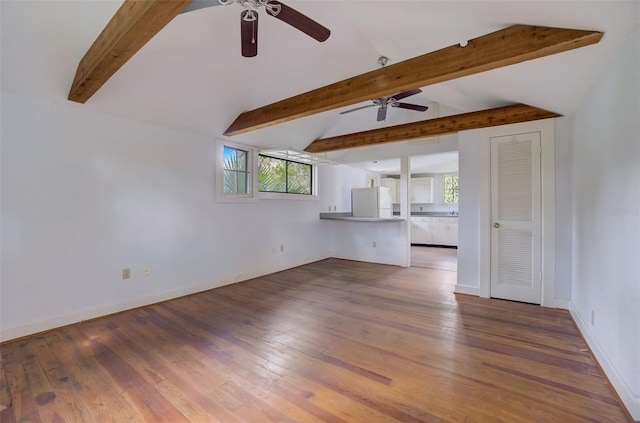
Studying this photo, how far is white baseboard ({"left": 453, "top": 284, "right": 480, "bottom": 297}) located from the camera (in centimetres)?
347

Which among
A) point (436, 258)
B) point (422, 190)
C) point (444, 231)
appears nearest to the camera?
point (436, 258)

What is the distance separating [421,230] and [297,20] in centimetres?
715

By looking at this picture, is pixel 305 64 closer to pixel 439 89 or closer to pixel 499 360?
pixel 439 89

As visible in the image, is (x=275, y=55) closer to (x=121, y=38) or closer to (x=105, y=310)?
(x=121, y=38)

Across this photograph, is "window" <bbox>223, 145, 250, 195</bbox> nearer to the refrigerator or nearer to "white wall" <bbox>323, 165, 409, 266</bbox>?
"white wall" <bbox>323, 165, 409, 266</bbox>

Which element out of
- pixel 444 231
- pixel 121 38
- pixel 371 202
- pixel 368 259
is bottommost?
pixel 368 259

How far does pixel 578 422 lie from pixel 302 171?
486 cm

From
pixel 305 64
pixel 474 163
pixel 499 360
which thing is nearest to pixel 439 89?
pixel 474 163

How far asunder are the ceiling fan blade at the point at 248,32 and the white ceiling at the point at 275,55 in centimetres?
53

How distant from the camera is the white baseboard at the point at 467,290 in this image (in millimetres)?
3469

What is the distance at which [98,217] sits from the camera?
9.18ft

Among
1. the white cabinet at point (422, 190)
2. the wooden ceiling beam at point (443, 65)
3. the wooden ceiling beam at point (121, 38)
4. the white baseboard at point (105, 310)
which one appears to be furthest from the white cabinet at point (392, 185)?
the wooden ceiling beam at point (121, 38)

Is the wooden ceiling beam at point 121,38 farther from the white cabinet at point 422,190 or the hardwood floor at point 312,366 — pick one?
the white cabinet at point 422,190

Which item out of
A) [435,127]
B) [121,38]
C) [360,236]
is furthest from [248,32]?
[360,236]
